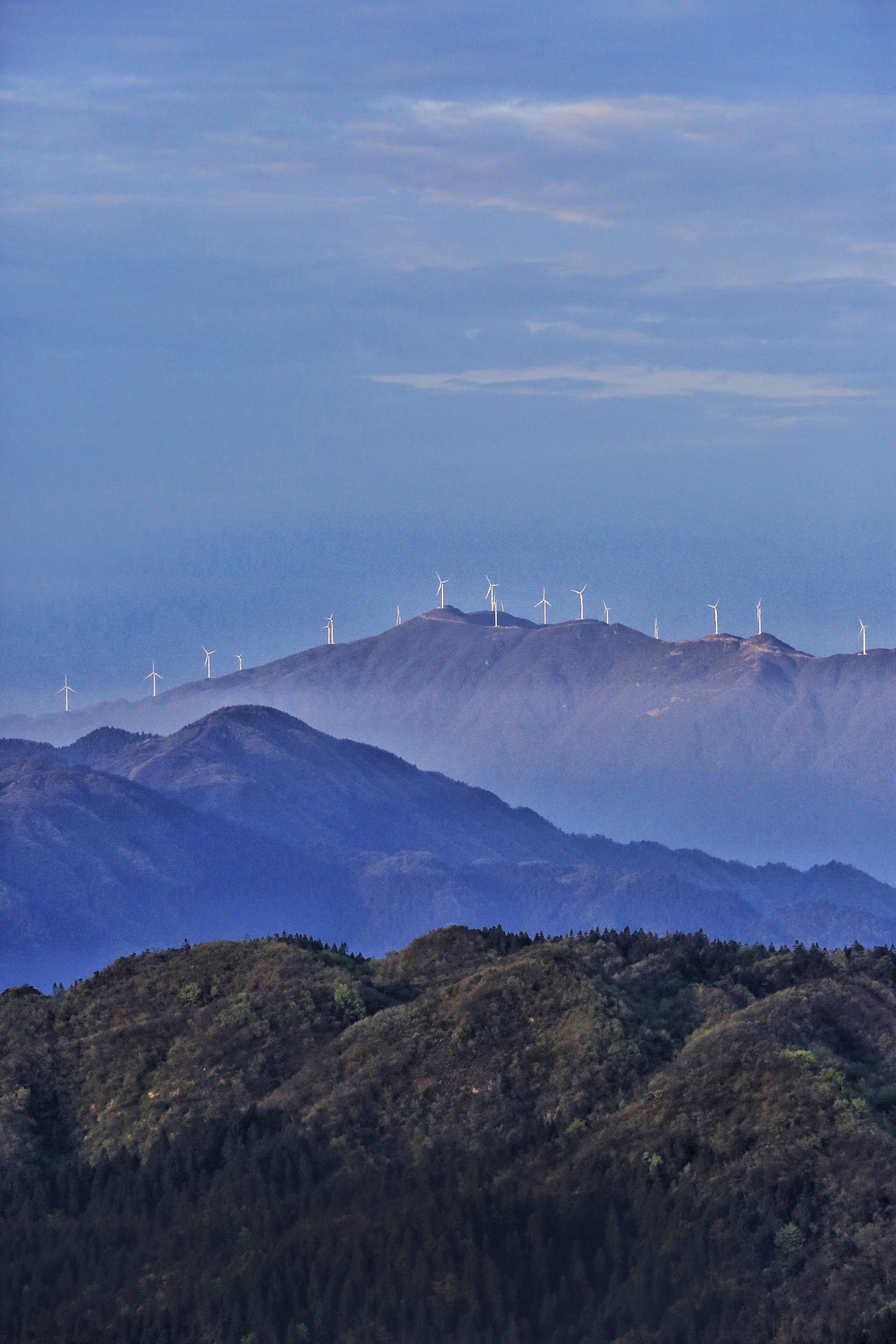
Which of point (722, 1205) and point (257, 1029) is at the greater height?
point (257, 1029)

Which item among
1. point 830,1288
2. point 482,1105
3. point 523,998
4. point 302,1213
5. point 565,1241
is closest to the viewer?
point 830,1288

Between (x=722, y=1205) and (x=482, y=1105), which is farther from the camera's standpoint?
(x=482, y=1105)

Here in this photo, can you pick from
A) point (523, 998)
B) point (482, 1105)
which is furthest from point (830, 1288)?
point (523, 998)

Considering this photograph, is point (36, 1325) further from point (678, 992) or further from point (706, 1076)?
point (678, 992)

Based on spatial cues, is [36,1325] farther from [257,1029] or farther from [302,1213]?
[257,1029]

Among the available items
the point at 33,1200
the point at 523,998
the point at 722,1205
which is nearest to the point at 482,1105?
the point at 523,998

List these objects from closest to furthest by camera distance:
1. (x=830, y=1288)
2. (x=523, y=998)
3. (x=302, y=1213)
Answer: (x=830, y=1288)
(x=302, y=1213)
(x=523, y=998)
